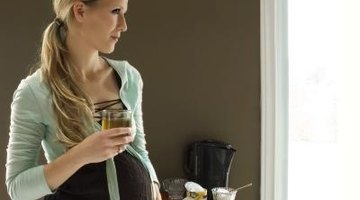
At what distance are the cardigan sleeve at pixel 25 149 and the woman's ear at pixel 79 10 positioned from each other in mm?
234

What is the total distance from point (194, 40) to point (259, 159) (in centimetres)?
77

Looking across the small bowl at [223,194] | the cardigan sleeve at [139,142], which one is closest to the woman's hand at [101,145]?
the cardigan sleeve at [139,142]

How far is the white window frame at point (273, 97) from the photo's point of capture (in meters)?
2.09

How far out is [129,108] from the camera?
1.16 meters

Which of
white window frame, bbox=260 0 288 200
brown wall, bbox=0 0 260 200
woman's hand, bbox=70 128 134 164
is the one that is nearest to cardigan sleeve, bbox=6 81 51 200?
woman's hand, bbox=70 128 134 164

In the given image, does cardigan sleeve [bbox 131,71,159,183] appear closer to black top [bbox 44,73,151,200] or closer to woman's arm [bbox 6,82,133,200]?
black top [bbox 44,73,151,200]

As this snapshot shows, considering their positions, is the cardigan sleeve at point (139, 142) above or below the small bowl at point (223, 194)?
above

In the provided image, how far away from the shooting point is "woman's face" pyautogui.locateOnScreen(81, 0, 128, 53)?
109 centimetres

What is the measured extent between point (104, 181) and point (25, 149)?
226 mm

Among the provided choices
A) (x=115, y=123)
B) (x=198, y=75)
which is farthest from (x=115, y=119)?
(x=198, y=75)

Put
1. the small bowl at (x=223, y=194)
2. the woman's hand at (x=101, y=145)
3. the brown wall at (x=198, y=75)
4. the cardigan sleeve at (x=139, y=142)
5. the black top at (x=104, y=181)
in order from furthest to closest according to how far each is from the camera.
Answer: the brown wall at (x=198, y=75) → the small bowl at (x=223, y=194) → the cardigan sleeve at (x=139, y=142) → the black top at (x=104, y=181) → the woman's hand at (x=101, y=145)

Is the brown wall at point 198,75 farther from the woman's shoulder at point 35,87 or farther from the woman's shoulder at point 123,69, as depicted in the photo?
the woman's shoulder at point 35,87

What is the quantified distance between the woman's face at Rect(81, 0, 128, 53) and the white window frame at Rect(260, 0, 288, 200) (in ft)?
3.84
